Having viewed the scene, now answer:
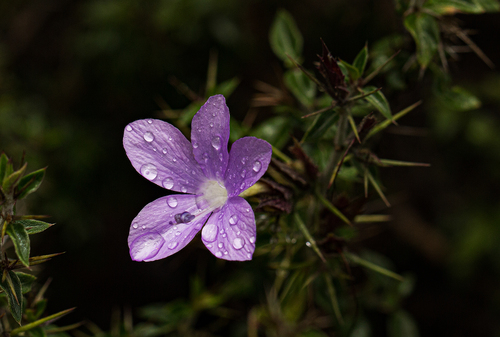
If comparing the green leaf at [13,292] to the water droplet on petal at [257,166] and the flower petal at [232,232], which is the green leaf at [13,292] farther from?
the water droplet on petal at [257,166]

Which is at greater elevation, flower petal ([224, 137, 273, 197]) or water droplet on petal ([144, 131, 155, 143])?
water droplet on petal ([144, 131, 155, 143])

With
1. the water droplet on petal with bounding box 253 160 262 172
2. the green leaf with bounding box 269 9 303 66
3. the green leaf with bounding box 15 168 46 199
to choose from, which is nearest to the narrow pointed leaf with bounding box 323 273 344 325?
the water droplet on petal with bounding box 253 160 262 172

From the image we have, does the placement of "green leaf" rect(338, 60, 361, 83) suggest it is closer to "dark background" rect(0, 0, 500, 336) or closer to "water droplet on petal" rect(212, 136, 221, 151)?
"water droplet on petal" rect(212, 136, 221, 151)

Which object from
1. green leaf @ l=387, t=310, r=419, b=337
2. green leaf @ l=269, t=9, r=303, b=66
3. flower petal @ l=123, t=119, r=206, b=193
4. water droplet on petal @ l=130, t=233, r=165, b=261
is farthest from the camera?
green leaf @ l=387, t=310, r=419, b=337

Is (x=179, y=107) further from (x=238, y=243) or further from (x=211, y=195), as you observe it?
(x=238, y=243)

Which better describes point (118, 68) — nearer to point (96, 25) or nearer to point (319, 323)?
point (96, 25)

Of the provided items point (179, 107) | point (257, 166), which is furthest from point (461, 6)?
point (179, 107)

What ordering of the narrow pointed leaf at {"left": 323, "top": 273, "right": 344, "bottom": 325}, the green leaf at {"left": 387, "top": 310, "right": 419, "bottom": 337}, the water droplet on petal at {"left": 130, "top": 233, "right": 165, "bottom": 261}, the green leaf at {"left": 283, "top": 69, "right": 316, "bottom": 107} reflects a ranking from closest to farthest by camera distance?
the water droplet on petal at {"left": 130, "top": 233, "right": 165, "bottom": 261} < the narrow pointed leaf at {"left": 323, "top": 273, "right": 344, "bottom": 325} < the green leaf at {"left": 283, "top": 69, "right": 316, "bottom": 107} < the green leaf at {"left": 387, "top": 310, "right": 419, "bottom": 337}
